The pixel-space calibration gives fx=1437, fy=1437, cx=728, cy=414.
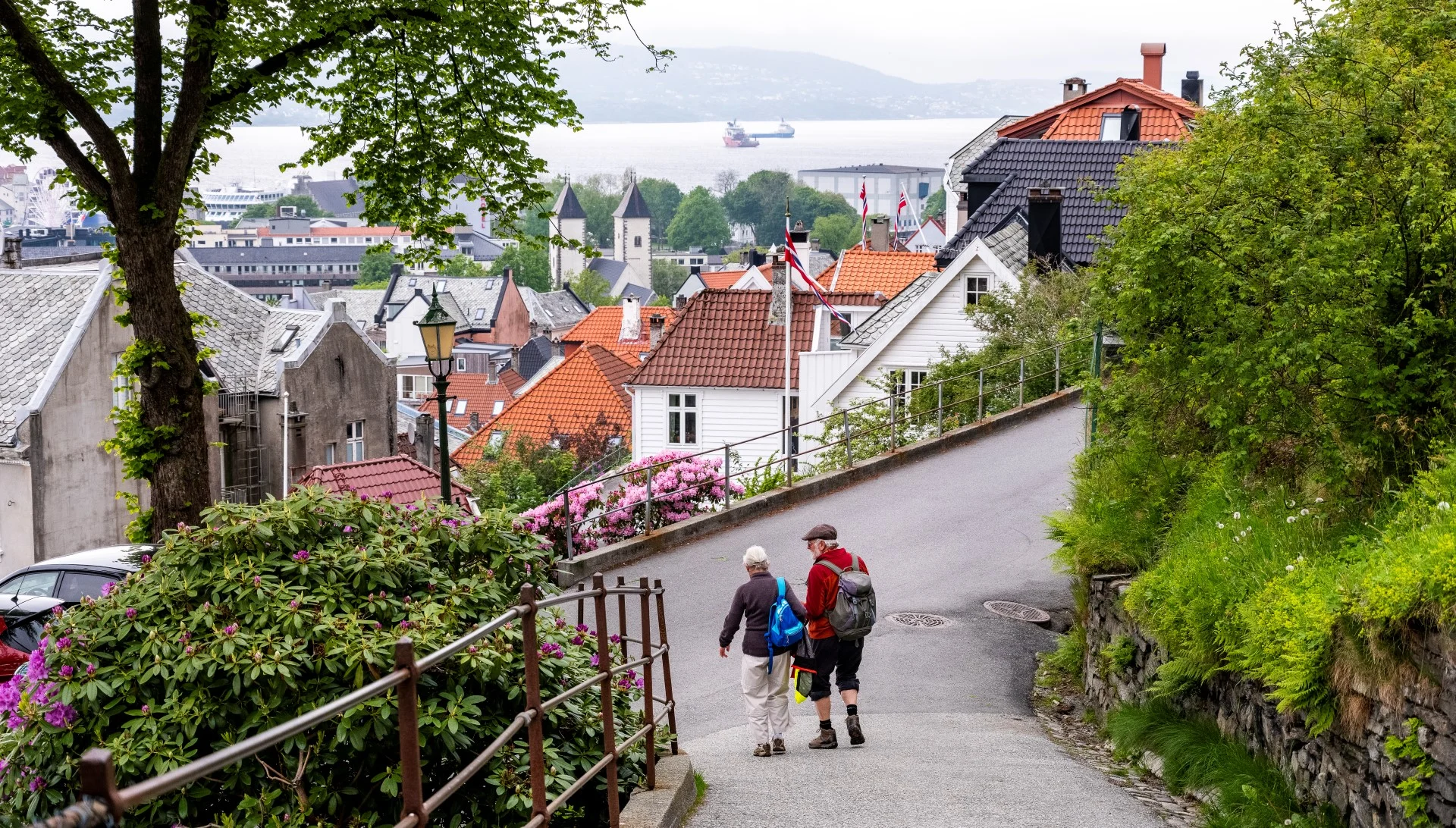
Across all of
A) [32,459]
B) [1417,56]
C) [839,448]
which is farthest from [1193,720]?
[32,459]

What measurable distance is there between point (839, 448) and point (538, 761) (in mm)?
19355

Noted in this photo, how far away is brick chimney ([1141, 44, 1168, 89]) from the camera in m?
54.8

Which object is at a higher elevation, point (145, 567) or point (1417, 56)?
point (1417, 56)

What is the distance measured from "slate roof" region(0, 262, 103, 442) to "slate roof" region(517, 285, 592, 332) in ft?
312

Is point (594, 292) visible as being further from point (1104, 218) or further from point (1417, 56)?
point (1417, 56)

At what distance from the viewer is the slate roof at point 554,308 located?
14288cm

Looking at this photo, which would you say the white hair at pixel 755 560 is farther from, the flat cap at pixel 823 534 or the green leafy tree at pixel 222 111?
the green leafy tree at pixel 222 111

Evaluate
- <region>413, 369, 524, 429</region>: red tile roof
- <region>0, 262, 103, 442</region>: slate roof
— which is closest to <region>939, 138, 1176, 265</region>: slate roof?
<region>0, 262, 103, 442</region>: slate roof

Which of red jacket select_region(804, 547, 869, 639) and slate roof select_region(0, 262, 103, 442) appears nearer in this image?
red jacket select_region(804, 547, 869, 639)

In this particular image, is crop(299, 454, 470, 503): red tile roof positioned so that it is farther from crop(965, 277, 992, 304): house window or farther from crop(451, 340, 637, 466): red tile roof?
crop(451, 340, 637, 466): red tile roof

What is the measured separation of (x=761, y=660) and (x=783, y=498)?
32.5 ft

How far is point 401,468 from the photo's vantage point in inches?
1021

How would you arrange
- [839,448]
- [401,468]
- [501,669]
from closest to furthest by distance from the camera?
[501,669] < [839,448] < [401,468]

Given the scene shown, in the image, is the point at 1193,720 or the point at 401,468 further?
the point at 401,468
